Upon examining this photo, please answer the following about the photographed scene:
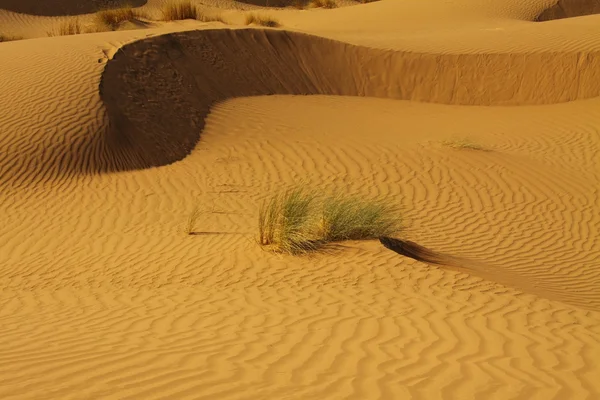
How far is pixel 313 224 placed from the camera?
30.7ft

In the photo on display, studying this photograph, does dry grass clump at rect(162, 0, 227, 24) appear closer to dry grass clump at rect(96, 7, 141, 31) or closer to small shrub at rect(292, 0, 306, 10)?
dry grass clump at rect(96, 7, 141, 31)

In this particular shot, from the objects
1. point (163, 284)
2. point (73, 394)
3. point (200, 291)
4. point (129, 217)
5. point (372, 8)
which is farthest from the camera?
point (372, 8)

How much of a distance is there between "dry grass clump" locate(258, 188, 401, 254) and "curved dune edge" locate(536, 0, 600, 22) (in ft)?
83.3

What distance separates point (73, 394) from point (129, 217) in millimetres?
7845

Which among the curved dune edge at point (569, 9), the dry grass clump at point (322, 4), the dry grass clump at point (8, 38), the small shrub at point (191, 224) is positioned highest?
the curved dune edge at point (569, 9)

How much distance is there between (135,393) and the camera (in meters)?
4.12

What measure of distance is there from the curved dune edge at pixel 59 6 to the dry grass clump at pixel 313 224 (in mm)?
26554

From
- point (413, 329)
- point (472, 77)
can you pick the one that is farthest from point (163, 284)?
point (472, 77)

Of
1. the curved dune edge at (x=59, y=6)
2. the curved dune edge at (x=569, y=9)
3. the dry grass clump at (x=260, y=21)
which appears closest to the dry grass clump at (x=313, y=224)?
the dry grass clump at (x=260, y=21)

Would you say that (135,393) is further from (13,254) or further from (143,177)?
(143,177)

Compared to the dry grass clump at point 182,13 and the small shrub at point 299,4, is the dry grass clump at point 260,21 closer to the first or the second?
the dry grass clump at point 182,13

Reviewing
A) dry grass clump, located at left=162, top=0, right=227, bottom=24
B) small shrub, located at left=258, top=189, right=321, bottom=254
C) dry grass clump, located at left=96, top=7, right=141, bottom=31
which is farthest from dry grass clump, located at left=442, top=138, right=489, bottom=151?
dry grass clump, located at left=96, top=7, right=141, bottom=31

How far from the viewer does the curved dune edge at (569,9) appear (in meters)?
32.6

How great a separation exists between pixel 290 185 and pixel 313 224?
382 cm
